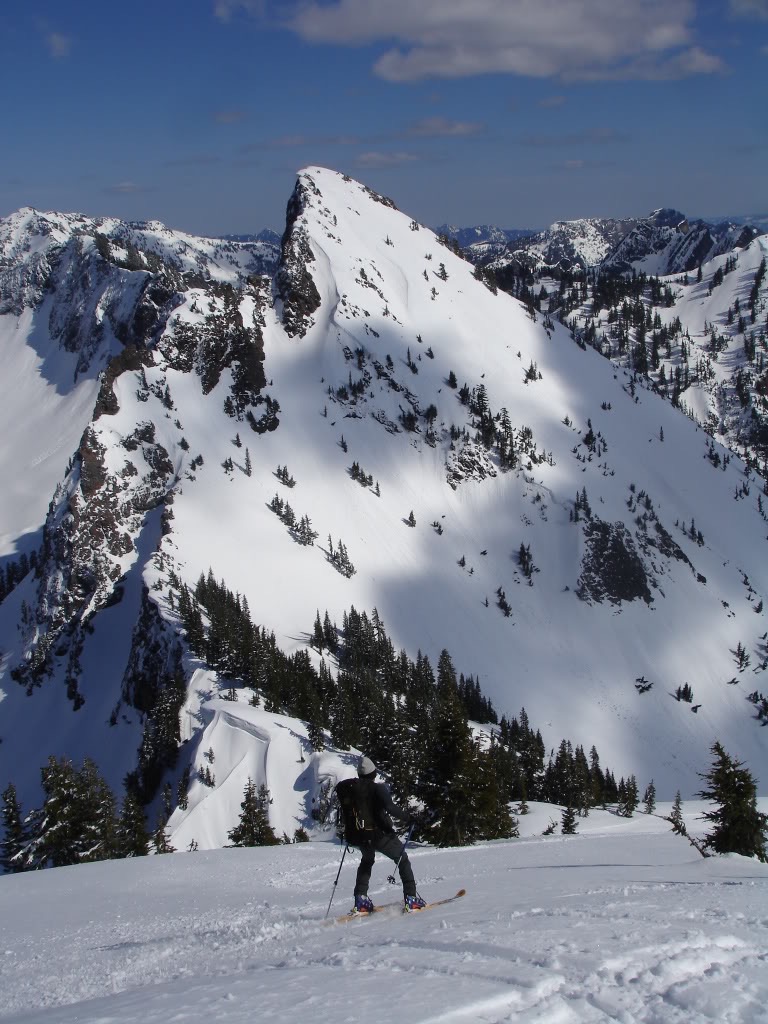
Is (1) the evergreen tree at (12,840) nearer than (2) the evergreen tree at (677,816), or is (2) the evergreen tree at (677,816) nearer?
(2) the evergreen tree at (677,816)

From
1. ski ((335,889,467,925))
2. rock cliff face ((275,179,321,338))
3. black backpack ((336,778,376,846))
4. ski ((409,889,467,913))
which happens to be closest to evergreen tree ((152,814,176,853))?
ski ((335,889,467,925))

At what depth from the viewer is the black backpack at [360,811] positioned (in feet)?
42.1

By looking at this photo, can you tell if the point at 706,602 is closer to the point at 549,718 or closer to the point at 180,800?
the point at 549,718

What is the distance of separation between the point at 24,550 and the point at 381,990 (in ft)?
644

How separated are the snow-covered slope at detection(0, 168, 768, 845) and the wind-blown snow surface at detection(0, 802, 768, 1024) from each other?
2466 inches

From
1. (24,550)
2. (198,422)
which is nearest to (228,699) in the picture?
(198,422)

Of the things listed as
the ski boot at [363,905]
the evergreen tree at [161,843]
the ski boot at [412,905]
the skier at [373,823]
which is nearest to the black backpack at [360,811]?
the skier at [373,823]

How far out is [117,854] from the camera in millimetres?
38750

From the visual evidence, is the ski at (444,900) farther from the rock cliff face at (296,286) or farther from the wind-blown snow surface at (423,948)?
the rock cliff face at (296,286)

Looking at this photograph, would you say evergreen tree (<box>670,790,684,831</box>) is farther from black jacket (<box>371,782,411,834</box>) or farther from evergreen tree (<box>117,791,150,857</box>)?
evergreen tree (<box>117,791,150,857</box>)

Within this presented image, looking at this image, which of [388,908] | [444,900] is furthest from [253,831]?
[388,908]

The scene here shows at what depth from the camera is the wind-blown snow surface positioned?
22.8ft

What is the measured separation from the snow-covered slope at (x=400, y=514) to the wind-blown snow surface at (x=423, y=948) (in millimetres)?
62628

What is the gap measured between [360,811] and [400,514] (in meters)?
135
